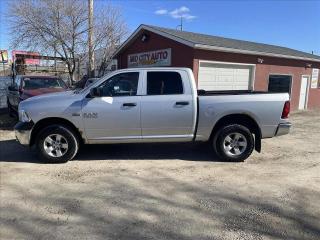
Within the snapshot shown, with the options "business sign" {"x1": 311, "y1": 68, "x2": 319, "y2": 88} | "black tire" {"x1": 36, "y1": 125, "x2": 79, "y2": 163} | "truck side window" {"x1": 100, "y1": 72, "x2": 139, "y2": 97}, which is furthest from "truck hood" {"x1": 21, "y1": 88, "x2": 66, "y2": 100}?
"business sign" {"x1": 311, "y1": 68, "x2": 319, "y2": 88}

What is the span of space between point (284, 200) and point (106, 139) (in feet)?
11.3

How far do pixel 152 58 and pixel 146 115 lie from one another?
30.1 ft

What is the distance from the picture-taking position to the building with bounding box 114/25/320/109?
13.0m

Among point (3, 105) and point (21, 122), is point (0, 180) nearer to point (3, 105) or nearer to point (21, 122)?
point (21, 122)

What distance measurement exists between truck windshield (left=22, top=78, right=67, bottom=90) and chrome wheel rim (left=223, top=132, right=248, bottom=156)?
719 centimetres

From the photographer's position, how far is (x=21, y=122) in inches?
248

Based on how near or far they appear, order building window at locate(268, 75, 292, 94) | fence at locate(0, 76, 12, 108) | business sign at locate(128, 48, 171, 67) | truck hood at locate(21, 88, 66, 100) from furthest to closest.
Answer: building window at locate(268, 75, 292, 94) → fence at locate(0, 76, 12, 108) → business sign at locate(128, 48, 171, 67) → truck hood at locate(21, 88, 66, 100)

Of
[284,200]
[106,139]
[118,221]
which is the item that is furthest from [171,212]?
[106,139]

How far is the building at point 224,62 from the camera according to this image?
13.0 m

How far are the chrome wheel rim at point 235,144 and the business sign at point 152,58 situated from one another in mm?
7967

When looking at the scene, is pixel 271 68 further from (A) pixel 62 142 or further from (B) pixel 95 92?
(A) pixel 62 142

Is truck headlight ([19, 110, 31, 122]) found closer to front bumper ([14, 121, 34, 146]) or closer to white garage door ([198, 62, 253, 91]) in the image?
front bumper ([14, 121, 34, 146])

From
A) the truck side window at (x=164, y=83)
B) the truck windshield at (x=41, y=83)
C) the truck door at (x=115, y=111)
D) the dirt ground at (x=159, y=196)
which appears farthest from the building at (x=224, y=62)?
the truck door at (x=115, y=111)

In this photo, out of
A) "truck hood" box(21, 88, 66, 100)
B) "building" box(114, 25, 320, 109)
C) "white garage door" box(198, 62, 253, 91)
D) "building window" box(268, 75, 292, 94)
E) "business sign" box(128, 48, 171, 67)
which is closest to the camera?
"truck hood" box(21, 88, 66, 100)
